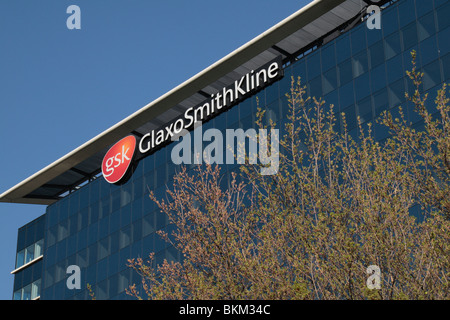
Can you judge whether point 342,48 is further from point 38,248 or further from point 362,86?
point 38,248

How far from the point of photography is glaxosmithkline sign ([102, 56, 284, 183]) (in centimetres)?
5747

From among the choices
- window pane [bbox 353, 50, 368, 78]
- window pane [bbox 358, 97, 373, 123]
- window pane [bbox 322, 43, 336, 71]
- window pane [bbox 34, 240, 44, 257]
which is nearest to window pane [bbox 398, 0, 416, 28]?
window pane [bbox 353, 50, 368, 78]

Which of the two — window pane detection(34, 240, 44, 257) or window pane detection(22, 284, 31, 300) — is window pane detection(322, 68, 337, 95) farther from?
window pane detection(22, 284, 31, 300)

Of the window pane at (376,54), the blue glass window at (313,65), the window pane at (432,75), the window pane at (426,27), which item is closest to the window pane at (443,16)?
the window pane at (426,27)

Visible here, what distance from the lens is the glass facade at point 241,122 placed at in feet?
157

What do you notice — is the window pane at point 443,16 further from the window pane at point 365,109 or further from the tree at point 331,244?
the tree at point 331,244

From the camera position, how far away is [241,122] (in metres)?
58.7

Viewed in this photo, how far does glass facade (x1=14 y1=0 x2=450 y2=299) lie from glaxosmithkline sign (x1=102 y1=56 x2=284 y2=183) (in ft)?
1.89

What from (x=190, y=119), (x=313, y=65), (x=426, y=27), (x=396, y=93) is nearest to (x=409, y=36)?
(x=426, y=27)

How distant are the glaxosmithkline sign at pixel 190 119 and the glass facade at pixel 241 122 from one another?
0.58 metres

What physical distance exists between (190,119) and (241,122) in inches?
200
